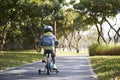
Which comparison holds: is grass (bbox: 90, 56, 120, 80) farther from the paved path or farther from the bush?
the bush

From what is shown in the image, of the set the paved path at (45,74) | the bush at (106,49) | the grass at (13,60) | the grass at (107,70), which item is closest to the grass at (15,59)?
the grass at (13,60)

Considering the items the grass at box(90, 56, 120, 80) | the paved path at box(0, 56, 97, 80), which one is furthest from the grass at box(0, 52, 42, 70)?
the grass at box(90, 56, 120, 80)

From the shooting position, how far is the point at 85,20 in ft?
164

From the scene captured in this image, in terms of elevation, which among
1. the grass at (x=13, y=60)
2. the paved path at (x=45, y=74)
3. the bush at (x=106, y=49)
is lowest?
the paved path at (x=45, y=74)

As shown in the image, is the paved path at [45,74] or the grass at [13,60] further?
the grass at [13,60]

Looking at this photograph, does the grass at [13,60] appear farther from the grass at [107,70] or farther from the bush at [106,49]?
the bush at [106,49]

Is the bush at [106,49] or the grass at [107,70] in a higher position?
the bush at [106,49]

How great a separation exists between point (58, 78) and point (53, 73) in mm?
1960

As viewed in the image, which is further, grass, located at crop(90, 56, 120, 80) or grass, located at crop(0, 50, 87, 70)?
grass, located at crop(0, 50, 87, 70)

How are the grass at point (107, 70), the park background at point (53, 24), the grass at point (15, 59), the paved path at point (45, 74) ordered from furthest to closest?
the park background at point (53, 24), the grass at point (15, 59), the paved path at point (45, 74), the grass at point (107, 70)

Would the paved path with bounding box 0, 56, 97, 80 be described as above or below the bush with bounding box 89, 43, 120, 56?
below

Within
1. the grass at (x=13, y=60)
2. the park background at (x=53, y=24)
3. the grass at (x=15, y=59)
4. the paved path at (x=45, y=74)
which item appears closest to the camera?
the paved path at (x=45, y=74)

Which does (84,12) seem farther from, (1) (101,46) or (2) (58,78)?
(2) (58,78)

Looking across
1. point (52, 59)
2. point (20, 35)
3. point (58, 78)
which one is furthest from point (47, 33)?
point (20, 35)
